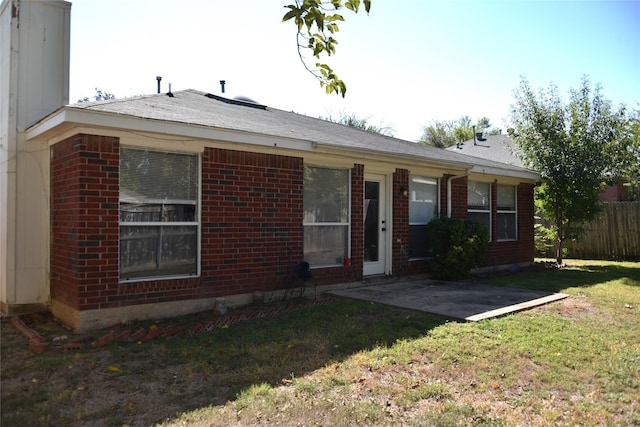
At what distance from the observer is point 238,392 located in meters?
3.95

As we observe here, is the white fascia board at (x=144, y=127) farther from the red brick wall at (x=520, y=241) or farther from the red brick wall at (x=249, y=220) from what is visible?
the red brick wall at (x=520, y=241)

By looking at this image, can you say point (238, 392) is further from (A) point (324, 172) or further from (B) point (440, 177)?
(B) point (440, 177)

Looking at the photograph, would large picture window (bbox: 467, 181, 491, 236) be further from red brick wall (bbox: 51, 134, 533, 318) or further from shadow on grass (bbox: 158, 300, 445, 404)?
shadow on grass (bbox: 158, 300, 445, 404)

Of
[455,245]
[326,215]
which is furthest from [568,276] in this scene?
[326,215]

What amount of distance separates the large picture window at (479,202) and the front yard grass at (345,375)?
18.0ft

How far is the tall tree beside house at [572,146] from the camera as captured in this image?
1287cm

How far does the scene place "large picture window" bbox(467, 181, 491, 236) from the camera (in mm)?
11734

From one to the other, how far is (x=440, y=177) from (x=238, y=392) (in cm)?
786

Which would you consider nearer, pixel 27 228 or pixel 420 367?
pixel 420 367

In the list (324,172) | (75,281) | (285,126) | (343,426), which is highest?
→ (285,126)

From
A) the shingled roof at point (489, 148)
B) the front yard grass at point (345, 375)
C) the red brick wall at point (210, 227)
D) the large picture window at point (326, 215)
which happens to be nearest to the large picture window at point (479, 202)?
→ the red brick wall at point (210, 227)

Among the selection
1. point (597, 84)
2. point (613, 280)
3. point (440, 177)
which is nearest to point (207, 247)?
point (440, 177)

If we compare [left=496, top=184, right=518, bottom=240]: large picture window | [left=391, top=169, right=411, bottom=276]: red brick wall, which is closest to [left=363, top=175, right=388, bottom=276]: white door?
[left=391, top=169, right=411, bottom=276]: red brick wall

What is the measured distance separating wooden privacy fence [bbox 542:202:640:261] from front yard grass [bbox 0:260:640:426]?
1113 cm
